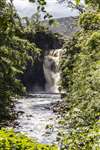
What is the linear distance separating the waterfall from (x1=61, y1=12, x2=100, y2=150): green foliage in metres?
25.5

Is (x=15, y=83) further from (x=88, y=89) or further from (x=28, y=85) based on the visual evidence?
(x=28, y=85)

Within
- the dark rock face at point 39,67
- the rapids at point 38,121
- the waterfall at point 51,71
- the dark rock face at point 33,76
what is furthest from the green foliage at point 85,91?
the dark rock face at point 33,76

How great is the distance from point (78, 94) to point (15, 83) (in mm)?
4217

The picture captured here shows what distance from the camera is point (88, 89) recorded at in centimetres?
2575

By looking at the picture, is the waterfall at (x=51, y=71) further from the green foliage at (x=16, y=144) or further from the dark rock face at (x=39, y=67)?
the green foliage at (x=16, y=144)

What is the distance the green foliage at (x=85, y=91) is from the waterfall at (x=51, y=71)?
25.5 m

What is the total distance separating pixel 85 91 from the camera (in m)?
27.1

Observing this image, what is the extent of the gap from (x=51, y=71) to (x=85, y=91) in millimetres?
47559

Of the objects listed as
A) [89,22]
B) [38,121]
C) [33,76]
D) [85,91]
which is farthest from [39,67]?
[85,91]

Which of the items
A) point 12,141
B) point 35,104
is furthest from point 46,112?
point 12,141

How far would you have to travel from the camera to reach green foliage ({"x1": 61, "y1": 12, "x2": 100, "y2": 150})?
920cm

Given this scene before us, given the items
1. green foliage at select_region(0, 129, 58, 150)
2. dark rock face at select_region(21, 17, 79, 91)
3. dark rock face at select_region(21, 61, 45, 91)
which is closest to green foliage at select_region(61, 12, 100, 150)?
green foliage at select_region(0, 129, 58, 150)

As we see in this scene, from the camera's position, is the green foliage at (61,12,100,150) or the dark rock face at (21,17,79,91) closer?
the green foliage at (61,12,100,150)

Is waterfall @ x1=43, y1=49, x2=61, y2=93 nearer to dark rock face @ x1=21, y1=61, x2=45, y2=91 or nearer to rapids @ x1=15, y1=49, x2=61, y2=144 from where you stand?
dark rock face @ x1=21, y1=61, x2=45, y2=91
